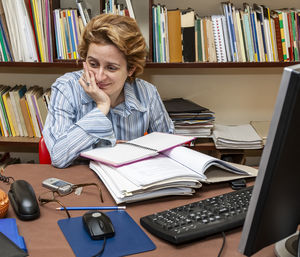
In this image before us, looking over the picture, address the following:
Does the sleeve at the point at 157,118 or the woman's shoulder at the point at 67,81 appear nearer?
the woman's shoulder at the point at 67,81

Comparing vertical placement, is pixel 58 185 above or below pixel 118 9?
below

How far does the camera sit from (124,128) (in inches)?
72.0

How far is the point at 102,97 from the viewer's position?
1694mm

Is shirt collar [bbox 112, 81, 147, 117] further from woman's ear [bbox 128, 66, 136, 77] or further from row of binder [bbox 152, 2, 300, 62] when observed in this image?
row of binder [bbox 152, 2, 300, 62]

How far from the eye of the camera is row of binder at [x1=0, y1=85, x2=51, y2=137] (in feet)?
7.86

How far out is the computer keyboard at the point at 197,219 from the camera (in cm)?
93

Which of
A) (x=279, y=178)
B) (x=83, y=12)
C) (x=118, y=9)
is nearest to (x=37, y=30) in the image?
(x=83, y=12)

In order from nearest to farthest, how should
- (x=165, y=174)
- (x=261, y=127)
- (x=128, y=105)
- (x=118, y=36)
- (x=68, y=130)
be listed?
1. (x=165, y=174)
2. (x=68, y=130)
3. (x=118, y=36)
4. (x=128, y=105)
5. (x=261, y=127)

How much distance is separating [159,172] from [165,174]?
0.03 m

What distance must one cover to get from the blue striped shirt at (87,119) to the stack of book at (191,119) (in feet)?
1.09

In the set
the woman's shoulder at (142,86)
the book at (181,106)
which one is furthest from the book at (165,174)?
the book at (181,106)

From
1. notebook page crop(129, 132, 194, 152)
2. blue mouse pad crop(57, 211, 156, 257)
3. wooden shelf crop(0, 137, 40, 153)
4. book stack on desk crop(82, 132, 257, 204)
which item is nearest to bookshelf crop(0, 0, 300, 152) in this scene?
wooden shelf crop(0, 137, 40, 153)

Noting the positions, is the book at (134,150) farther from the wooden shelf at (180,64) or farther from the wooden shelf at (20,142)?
the wooden shelf at (20,142)

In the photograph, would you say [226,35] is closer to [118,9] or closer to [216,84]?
[216,84]
